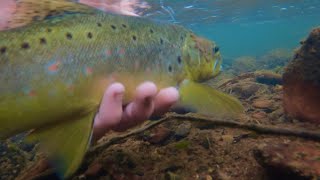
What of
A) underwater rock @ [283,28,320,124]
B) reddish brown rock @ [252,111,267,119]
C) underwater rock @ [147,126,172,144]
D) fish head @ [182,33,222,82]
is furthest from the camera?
reddish brown rock @ [252,111,267,119]

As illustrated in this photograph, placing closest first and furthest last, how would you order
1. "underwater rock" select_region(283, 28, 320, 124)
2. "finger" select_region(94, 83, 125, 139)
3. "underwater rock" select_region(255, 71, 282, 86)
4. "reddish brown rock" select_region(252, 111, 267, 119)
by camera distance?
"finger" select_region(94, 83, 125, 139), "underwater rock" select_region(283, 28, 320, 124), "reddish brown rock" select_region(252, 111, 267, 119), "underwater rock" select_region(255, 71, 282, 86)

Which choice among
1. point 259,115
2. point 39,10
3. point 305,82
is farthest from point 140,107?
point 259,115

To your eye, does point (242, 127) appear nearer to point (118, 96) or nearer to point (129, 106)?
point (129, 106)

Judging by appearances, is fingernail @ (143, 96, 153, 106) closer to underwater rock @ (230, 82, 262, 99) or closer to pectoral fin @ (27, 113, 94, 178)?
pectoral fin @ (27, 113, 94, 178)

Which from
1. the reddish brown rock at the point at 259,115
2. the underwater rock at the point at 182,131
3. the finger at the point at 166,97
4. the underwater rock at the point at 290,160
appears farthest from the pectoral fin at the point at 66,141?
the reddish brown rock at the point at 259,115

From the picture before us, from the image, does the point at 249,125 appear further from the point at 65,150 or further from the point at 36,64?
the point at 36,64

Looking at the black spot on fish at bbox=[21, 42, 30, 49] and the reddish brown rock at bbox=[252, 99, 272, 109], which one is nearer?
the black spot on fish at bbox=[21, 42, 30, 49]

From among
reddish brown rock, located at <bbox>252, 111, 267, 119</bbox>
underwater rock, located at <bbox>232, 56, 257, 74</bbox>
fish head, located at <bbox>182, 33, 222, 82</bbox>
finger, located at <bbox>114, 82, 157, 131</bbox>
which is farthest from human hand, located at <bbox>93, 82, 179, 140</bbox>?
underwater rock, located at <bbox>232, 56, 257, 74</bbox>
